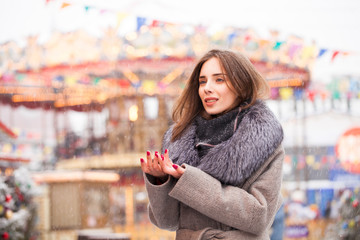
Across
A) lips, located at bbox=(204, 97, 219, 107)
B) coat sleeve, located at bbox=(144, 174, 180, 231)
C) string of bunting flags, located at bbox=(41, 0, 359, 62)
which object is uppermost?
string of bunting flags, located at bbox=(41, 0, 359, 62)

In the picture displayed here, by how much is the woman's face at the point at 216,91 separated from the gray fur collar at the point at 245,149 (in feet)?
0.32

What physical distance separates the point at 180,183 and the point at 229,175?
0.55 ft

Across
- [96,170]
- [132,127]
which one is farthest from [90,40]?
[96,170]

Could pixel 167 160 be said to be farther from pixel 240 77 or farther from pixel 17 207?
pixel 17 207

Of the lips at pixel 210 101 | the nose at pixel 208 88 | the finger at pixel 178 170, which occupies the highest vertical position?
the nose at pixel 208 88

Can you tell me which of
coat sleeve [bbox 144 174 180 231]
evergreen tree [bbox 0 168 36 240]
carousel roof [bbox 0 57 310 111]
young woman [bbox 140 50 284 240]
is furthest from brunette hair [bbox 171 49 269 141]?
carousel roof [bbox 0 57 310 111]

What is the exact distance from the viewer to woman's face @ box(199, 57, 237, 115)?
1.81 meters

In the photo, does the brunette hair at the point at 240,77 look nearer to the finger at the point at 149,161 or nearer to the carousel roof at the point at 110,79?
the finger at the point at 149,161

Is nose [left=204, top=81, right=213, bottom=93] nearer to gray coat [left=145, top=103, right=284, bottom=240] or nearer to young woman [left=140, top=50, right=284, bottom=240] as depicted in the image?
young woman [left=140, top=50, right=284, bottom=240]

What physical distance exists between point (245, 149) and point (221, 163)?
0.09 m

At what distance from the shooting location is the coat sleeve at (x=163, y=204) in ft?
5.65

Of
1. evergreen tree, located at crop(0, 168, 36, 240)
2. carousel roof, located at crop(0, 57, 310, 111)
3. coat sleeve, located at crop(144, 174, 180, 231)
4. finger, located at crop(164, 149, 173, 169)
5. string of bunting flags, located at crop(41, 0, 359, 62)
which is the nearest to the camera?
finger, located at crop(164, 149, 173, 169)

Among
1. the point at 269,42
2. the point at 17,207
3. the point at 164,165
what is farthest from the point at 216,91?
the point at 269,42

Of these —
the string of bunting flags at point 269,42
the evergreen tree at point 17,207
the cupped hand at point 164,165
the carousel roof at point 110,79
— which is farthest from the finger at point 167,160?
the carousel roof at point 110,79
